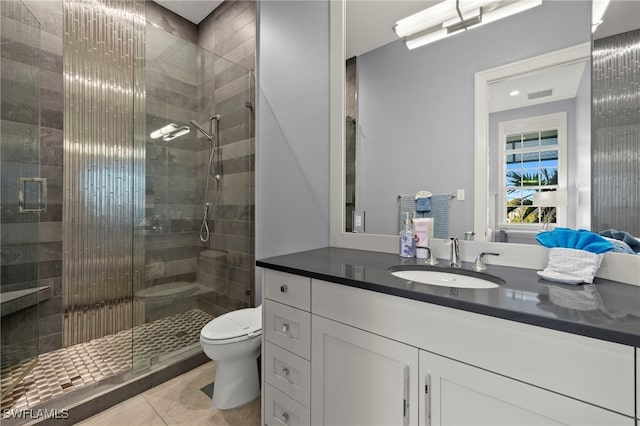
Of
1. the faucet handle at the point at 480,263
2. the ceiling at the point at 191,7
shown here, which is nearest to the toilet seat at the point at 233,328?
the faucet handle at the point at 480,263

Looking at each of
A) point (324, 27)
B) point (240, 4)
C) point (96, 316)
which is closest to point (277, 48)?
point (324, 27)

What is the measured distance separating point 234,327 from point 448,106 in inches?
61.6

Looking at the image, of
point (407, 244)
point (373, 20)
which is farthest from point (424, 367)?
point (373, 20)

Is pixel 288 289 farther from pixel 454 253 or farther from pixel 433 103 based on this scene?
pixel 433 103

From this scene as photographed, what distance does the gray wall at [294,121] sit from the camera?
1.70m

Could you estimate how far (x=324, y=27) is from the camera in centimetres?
169

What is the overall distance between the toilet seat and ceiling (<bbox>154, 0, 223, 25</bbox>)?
8.19 ft

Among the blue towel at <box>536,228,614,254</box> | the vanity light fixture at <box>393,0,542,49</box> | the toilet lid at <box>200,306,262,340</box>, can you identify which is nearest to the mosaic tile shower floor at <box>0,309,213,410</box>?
the toilet lid at <box>200,306,262,340</box>

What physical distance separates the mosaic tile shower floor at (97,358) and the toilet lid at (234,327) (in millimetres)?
549

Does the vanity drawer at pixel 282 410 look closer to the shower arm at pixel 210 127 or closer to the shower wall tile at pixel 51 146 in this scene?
the shower arm at pixel 210 127

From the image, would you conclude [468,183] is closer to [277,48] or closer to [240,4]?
[277,48]

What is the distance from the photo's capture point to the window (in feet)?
3.46

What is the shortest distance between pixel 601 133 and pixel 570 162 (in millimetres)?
124

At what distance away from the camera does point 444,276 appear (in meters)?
1.14
